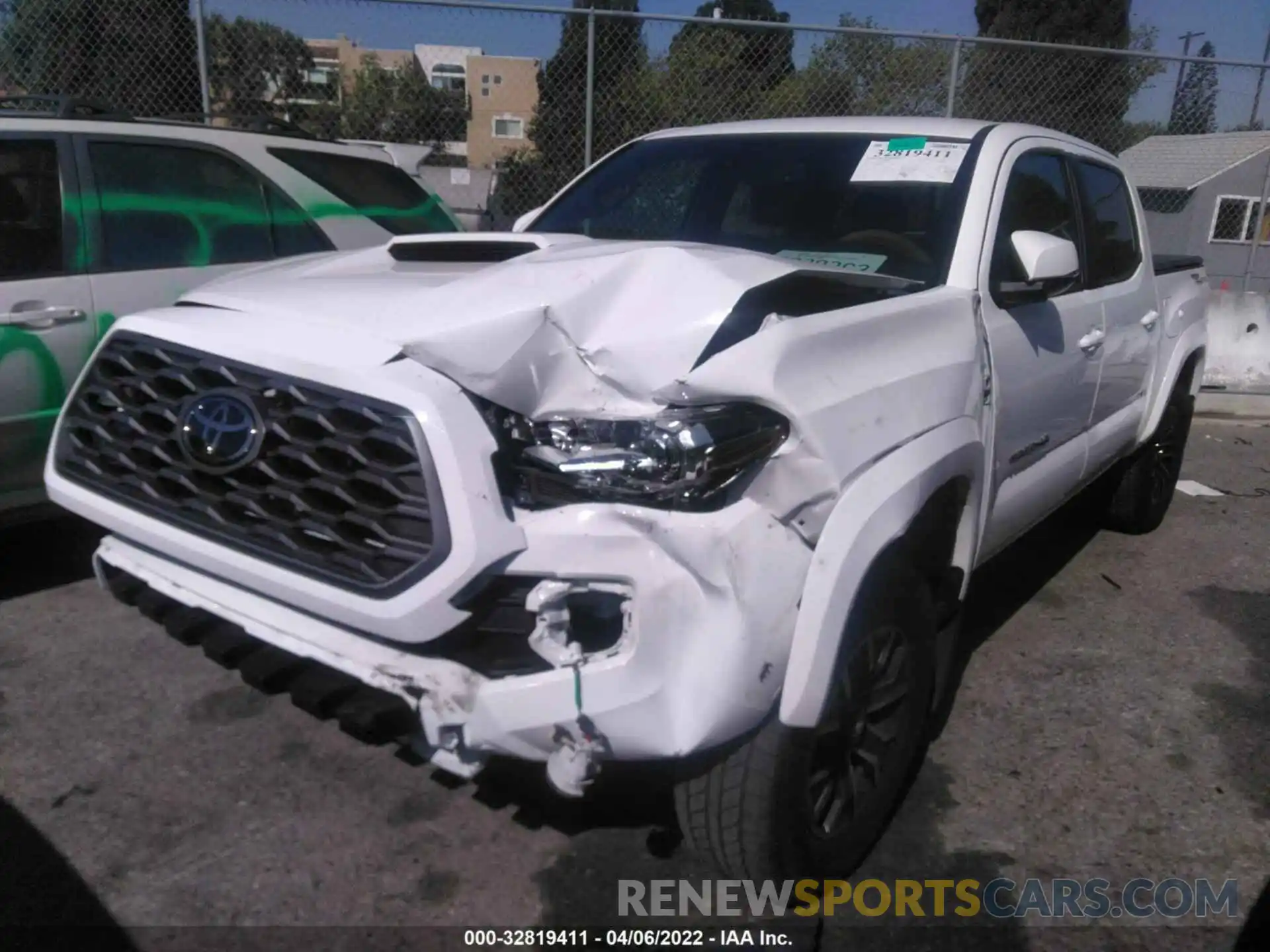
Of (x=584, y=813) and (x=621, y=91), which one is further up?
(x=621, y=91)

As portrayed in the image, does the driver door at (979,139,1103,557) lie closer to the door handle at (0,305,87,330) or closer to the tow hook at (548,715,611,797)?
the tow hook at (548,715,611,797)

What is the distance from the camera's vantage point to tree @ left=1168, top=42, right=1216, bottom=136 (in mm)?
9305

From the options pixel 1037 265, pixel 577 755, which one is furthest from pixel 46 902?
pixel 1037 265

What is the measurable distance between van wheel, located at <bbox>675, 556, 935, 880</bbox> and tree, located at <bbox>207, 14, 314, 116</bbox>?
6998 millimetres

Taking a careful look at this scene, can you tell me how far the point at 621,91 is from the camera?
7.98 meters

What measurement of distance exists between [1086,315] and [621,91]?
5356 mm

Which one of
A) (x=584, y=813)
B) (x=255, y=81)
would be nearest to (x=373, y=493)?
(x=584, y=813)

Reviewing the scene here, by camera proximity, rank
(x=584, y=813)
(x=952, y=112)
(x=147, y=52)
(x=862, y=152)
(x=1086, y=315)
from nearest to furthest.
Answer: (x=584, y=813) < (x=862, y=152) < (x=1086, y=315) < (x=147, y=52) < (x=952, y=112)

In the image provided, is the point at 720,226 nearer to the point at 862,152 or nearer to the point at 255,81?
the point at 862,152

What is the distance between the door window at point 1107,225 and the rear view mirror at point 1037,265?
3.00 feet

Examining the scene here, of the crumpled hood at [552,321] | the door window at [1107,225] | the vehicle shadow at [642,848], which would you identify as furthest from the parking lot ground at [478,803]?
the door window at [1107,225]

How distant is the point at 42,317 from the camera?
3604 mm

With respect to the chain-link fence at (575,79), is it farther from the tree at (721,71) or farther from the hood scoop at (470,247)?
the hood scoop at (470,247)

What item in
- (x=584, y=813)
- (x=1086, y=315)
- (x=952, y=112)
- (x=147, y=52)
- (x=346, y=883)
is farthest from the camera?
Answer: (x=952, y=112)
